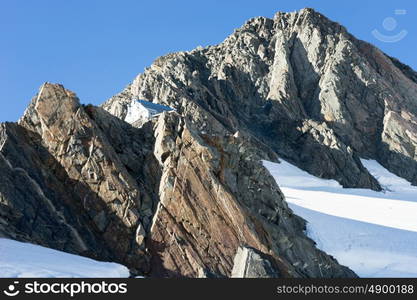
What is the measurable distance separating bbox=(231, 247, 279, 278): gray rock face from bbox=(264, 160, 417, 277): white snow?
34.9 ft

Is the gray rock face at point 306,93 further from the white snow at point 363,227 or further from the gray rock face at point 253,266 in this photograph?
the gray rock face at point 253,266

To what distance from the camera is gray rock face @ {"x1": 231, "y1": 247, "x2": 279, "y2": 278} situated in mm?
19516

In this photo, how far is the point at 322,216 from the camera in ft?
120

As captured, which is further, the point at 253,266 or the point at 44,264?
the point at 253,266

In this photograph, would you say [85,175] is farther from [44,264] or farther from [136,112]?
[136,112]

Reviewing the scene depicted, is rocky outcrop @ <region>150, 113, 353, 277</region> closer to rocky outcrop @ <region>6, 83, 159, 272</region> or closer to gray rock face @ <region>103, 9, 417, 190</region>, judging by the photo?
rocky outcrop @ <region>6, 83, 159, 272</region>

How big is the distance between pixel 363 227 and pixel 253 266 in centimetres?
1758

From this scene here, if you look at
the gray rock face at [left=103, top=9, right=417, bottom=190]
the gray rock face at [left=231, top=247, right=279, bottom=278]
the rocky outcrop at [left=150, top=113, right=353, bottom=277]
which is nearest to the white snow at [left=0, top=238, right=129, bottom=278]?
the rocky outcrop at [left=150, top=113, right=353, bottom=277]

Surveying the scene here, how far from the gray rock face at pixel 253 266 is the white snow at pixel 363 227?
1062 cm

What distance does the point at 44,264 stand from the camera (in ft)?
56.0

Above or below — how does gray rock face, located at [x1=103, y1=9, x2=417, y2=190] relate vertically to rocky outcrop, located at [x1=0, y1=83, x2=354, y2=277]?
above

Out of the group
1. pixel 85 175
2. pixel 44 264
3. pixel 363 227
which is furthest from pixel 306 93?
pixel 44 264

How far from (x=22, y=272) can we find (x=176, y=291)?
535 cm

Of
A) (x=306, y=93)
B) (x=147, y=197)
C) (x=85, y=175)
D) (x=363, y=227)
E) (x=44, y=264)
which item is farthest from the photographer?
(x=306, y=93)
